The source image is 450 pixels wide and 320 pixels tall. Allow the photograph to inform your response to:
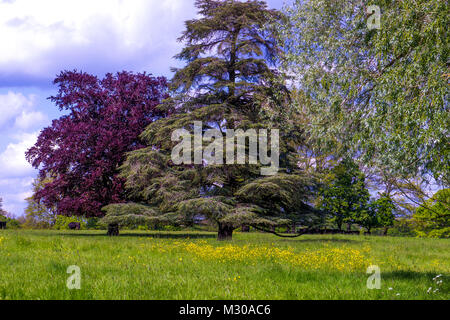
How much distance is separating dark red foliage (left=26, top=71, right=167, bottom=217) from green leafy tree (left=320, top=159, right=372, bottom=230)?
16.7 meters

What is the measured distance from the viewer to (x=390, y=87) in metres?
9.27

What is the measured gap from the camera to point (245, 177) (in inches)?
829

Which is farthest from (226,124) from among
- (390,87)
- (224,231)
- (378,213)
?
(378,213)

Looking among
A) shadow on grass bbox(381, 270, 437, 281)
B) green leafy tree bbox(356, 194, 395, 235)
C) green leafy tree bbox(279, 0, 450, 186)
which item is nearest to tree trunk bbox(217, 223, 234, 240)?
green leafy tree bbox(279, 0, 450, 186)

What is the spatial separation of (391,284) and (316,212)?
14736 mm

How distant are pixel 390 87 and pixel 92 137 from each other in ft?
65.7

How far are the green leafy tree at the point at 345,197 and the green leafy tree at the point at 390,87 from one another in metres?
21.0

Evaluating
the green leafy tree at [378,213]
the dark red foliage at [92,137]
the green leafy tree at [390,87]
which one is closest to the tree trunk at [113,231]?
the dark red foliage at [92,137]

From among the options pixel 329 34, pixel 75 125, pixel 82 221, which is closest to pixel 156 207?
pixel 75 125

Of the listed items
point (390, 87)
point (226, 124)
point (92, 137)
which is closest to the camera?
point (390, 87)

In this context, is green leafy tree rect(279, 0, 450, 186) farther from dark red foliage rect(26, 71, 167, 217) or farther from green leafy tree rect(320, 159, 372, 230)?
green leafy tree rect(320, 159, 372, 230)

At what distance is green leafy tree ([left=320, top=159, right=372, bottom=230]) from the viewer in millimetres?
32344

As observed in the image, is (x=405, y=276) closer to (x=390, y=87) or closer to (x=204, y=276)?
(x=390, y=87)

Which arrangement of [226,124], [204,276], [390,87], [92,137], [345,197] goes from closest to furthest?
[204,276], [390,87], [226,124], [92,137], [345,197]
